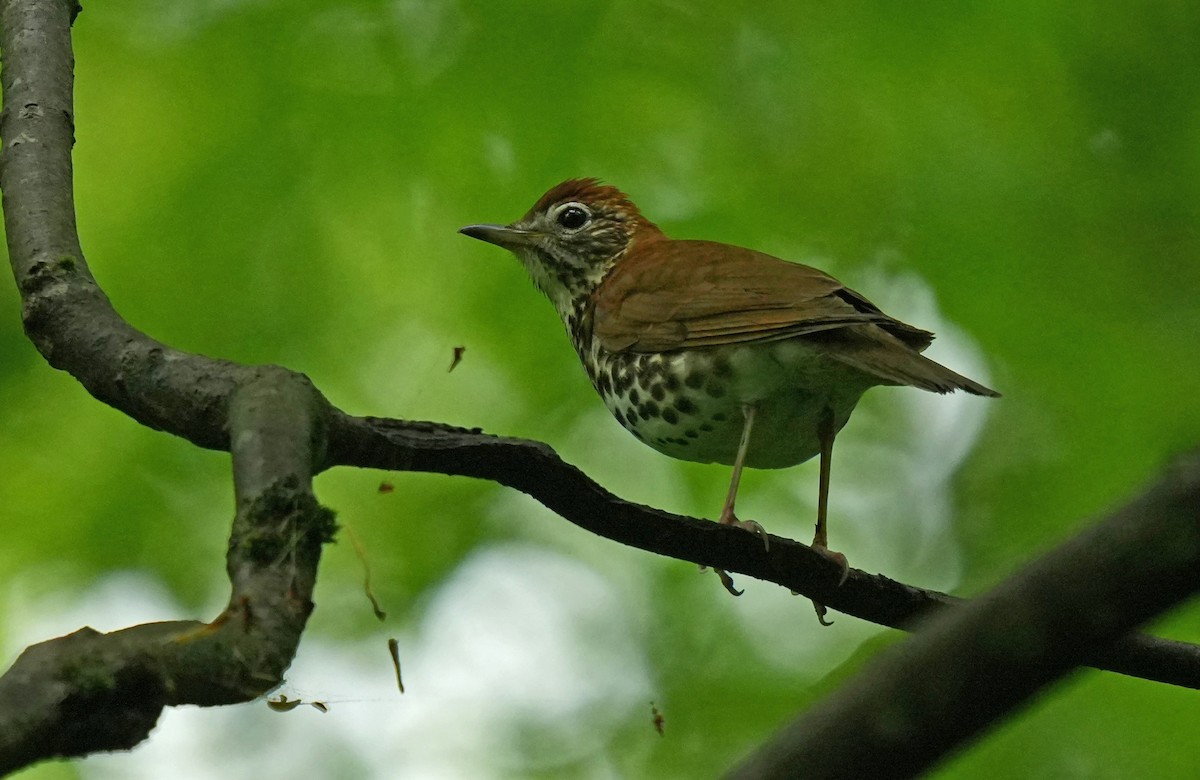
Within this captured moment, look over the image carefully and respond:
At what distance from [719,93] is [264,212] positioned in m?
2.36

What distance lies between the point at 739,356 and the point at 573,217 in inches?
74.3

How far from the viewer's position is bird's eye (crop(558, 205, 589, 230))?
6.81 m

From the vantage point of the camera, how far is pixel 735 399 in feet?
17.5

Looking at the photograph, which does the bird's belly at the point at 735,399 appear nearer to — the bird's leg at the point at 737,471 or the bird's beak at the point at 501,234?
the bird's leg at the point at 737,471

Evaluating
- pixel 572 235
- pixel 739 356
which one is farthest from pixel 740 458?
pixel 572 235

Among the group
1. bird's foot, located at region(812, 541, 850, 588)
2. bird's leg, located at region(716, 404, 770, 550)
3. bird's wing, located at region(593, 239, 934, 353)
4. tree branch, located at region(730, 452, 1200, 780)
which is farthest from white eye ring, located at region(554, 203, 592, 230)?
tree branch, located at region(730, 452, 1200, 780)

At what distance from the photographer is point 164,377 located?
290 centimetres

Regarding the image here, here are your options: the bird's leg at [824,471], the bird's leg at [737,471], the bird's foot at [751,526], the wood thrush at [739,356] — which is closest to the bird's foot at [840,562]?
the wood thrush at [739,356]

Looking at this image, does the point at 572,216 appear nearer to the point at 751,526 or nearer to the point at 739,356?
the point at 739,356

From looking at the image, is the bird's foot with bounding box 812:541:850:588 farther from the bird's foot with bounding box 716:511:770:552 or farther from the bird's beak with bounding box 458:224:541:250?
the bird's beak with bounding box 458:224:541:250

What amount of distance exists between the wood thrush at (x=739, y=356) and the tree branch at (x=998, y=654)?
2979 mm

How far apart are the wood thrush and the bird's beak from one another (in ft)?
1.85

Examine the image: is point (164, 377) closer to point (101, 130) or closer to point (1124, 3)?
point (101, 130)

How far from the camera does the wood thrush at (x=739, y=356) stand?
5.10m
